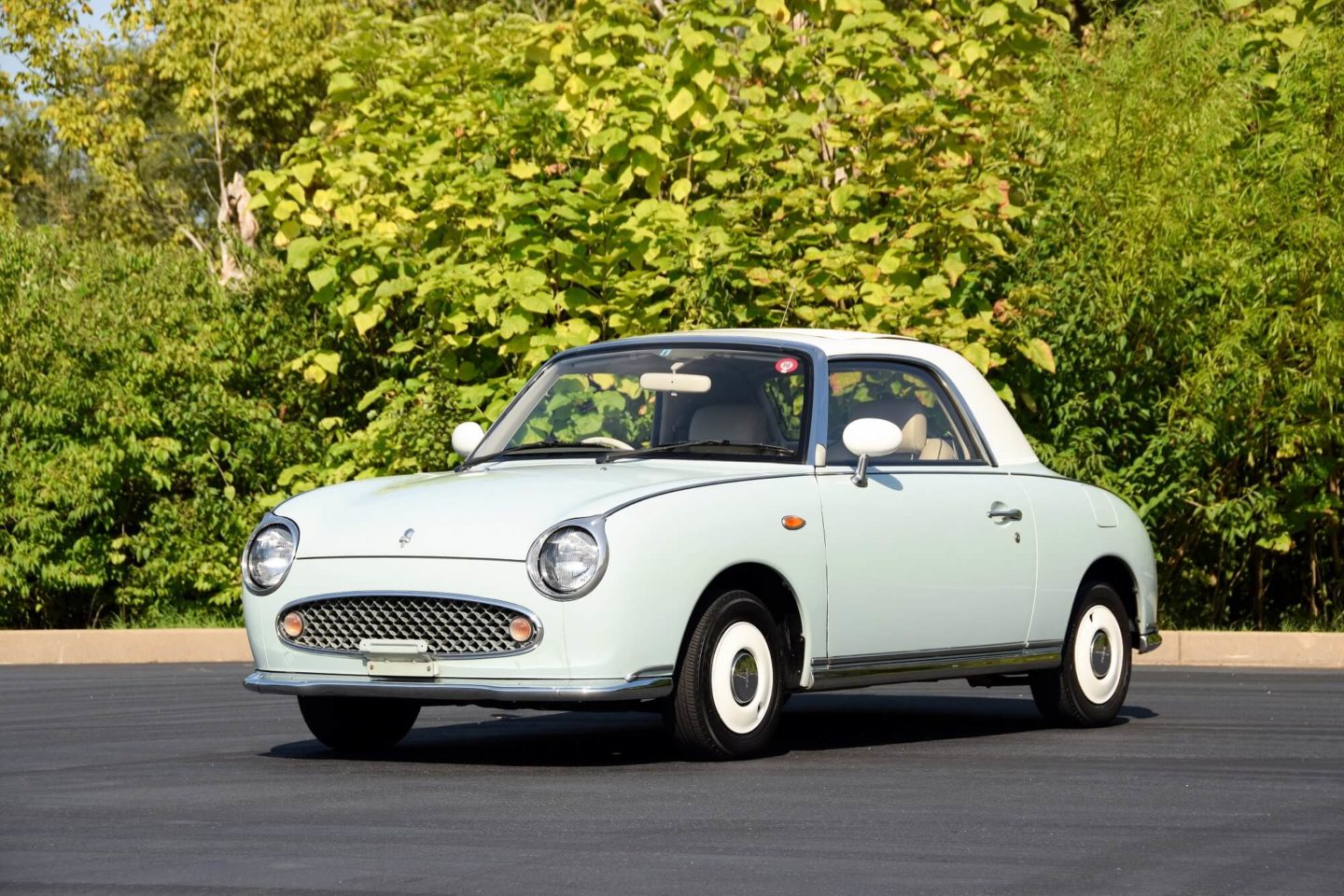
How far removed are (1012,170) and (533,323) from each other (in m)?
3.67

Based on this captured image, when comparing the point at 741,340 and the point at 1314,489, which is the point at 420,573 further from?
the point at 1314,489

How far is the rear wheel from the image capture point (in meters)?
9.04

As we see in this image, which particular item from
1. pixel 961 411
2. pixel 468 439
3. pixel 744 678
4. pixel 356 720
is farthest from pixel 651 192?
pixel 744 678

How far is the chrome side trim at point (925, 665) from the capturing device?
893cm

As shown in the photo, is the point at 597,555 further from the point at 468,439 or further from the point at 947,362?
the point at 947,362

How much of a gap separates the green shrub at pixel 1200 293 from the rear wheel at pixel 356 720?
7.84 meters

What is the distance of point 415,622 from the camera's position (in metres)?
8.23

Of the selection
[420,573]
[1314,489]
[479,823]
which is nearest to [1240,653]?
[1314,489]

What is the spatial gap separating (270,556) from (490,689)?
3.86 feet

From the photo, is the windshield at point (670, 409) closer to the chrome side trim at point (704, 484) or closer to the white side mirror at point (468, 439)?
the white side mirror at point (468, 439)

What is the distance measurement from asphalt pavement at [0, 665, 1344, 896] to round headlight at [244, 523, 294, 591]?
71 cm

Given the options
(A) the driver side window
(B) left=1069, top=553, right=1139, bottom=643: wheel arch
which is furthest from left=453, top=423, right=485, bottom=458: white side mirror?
(B) left=1069, top=553, right=1139, bottom=643: wheel arch

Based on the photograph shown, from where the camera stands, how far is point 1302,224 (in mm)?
15039

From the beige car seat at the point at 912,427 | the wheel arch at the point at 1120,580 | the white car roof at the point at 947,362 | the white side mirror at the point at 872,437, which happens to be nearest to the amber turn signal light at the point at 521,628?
the white side mirror at the point at 872,437
